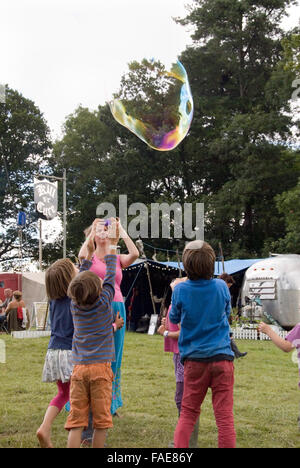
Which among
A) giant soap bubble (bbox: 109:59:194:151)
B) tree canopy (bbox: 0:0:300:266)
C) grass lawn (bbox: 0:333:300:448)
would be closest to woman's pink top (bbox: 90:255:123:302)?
grass lawn (bbox: 0:333:300:448)

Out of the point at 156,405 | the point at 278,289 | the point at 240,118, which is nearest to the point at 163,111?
the point at 156,405

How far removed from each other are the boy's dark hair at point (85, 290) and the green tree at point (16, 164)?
33.8 meters

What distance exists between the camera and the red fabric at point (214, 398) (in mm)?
3621

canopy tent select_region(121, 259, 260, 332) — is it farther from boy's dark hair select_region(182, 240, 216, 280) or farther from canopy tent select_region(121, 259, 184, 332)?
boy's dark hair select_region(182, 240, 216, 280)

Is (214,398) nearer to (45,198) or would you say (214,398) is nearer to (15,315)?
(15,315)

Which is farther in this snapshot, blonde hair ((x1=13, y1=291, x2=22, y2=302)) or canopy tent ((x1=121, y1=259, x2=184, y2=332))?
canopy tent ((x1=121, y1=259, x2=184, y2=332))

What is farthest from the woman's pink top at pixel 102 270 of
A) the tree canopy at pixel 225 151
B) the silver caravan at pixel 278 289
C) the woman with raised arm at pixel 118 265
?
the tree canopy at pixel 225 151

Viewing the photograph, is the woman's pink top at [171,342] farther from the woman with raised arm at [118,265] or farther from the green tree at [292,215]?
the green tree at [292,215]

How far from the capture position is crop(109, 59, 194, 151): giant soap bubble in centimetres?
870

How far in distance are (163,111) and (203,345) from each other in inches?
233

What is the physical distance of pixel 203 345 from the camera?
368 cm

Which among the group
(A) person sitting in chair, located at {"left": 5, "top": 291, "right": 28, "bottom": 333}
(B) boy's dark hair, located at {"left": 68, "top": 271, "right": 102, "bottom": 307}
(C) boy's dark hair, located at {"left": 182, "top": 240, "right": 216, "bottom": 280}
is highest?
(C) boy's dark hair, located at {"left": 182, "top": 240, "right": 216, "bottom": 280}

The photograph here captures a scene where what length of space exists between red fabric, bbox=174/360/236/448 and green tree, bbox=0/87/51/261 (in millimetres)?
34177

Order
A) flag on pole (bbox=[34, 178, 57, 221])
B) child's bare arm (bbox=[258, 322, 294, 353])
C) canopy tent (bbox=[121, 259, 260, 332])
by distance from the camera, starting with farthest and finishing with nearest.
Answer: flag on pole (bbox=[34, 178, 57, 221])
canopy tent (bbox=[121, 259, 260, 332])
child's bare arm (bbox=[258, 322, 294, 353])
